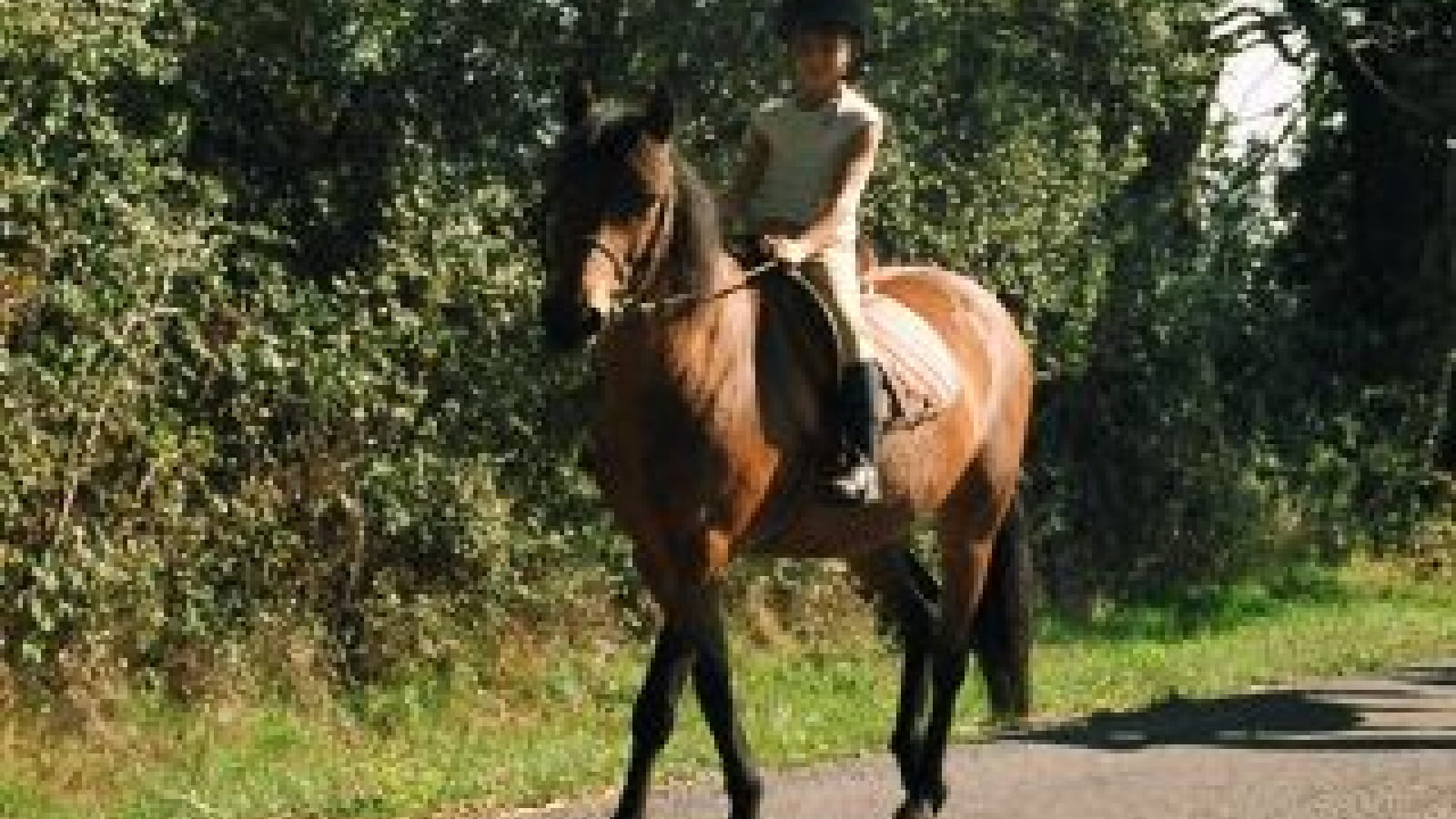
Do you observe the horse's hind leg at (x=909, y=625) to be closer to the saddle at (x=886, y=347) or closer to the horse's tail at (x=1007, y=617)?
the horse's tail at (x=1007, y=617)

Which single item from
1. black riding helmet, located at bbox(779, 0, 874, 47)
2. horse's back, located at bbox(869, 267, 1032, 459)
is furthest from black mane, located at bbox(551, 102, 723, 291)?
horse's back, located at bbox(869, 267, 1032, 459)

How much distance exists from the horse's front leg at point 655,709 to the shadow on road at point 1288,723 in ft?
13.0

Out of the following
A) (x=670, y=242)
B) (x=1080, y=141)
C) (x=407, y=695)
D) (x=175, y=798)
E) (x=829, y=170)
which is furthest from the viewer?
(x=1080, y=141)

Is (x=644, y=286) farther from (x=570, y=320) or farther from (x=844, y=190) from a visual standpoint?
(x=844, y=190)

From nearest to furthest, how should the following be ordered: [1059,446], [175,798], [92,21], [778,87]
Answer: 1. [175,798]
2. [92,21]
3. [778,87]
4. [1059,446]

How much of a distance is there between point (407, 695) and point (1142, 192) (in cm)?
1105

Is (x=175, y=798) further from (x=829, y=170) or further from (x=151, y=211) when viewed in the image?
(x=829, y=170)

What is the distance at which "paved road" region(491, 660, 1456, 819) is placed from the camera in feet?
29.3

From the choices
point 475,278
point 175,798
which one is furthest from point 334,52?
point 175,798

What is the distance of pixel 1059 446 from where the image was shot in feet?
66.0

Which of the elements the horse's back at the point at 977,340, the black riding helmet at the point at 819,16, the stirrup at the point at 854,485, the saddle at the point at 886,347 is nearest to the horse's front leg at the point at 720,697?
the stirrup at the point at 854,485

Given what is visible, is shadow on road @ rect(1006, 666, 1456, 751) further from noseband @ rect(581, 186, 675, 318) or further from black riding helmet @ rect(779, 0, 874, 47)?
noseband @ rect(581, 186, 675, 318)

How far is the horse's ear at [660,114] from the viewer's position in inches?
267

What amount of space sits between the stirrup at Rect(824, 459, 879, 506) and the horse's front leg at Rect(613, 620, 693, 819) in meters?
0.83
